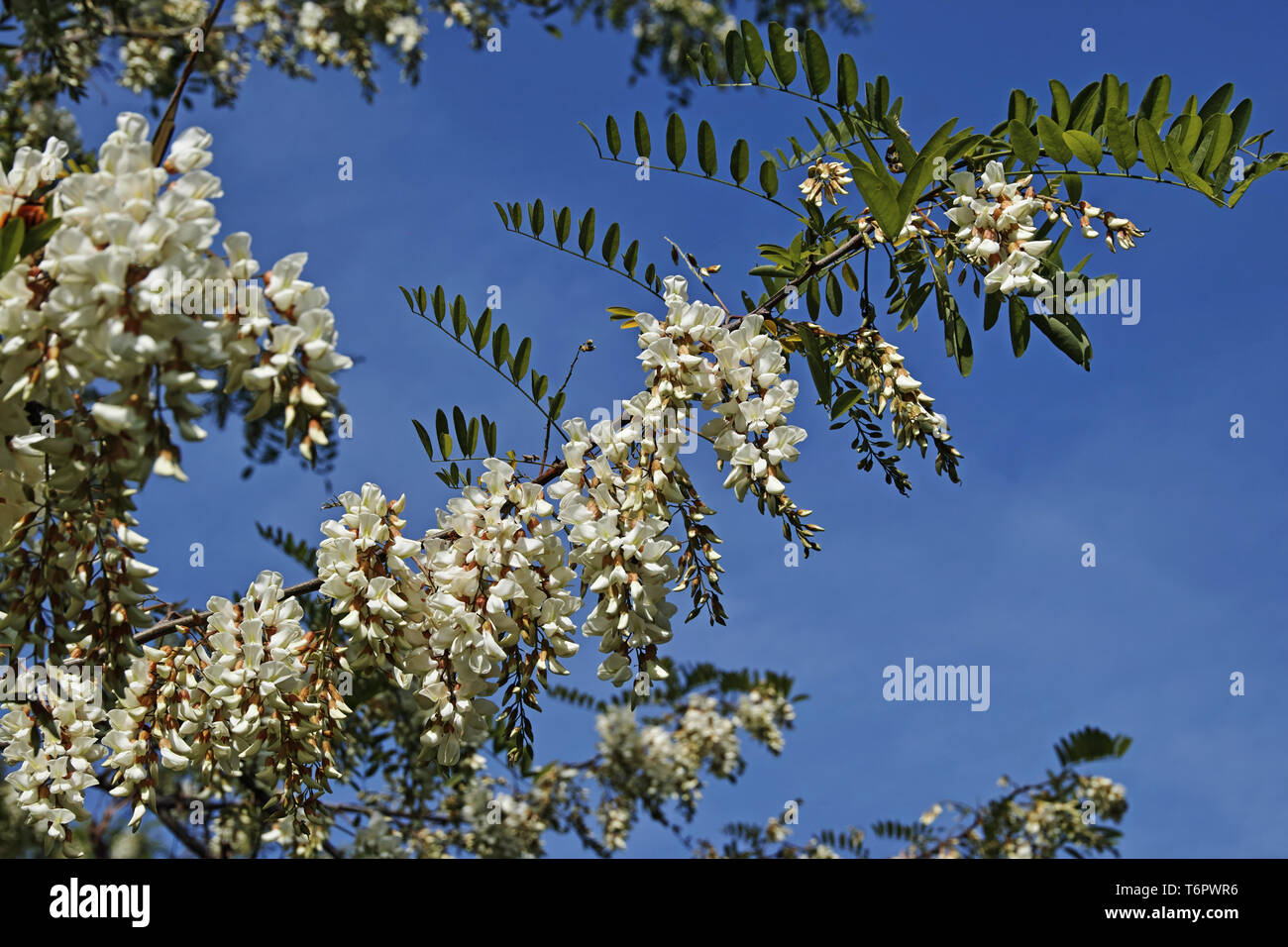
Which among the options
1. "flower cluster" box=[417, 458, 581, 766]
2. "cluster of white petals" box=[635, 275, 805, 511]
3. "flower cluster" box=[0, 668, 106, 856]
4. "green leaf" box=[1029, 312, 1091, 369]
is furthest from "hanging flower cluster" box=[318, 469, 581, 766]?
"green leaf" box=[1029, 312, 1091, 369]

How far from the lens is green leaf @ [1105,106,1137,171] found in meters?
2.05

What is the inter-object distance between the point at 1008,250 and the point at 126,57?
7645 millimetres

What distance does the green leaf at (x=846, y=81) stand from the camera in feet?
7.39

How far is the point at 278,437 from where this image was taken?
5324mm

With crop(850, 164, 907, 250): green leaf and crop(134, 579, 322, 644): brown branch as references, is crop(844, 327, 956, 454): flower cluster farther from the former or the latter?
crop(134, 579, 322, 644): brown branch

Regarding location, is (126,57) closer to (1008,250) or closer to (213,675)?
(213,675)

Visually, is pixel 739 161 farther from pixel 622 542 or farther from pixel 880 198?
pixel 622 542

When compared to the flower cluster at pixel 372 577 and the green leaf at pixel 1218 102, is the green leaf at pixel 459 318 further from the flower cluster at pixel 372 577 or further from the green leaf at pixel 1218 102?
the green leaf at pixel 1218 102

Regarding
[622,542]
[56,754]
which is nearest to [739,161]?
[622,542]

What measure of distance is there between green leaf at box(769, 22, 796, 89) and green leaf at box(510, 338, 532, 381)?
0.91m

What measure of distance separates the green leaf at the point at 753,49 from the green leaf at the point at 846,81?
20 cm

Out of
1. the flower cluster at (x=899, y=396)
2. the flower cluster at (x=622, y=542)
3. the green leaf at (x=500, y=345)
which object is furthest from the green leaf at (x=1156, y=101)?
the green leaf at (x=500, y=345)
